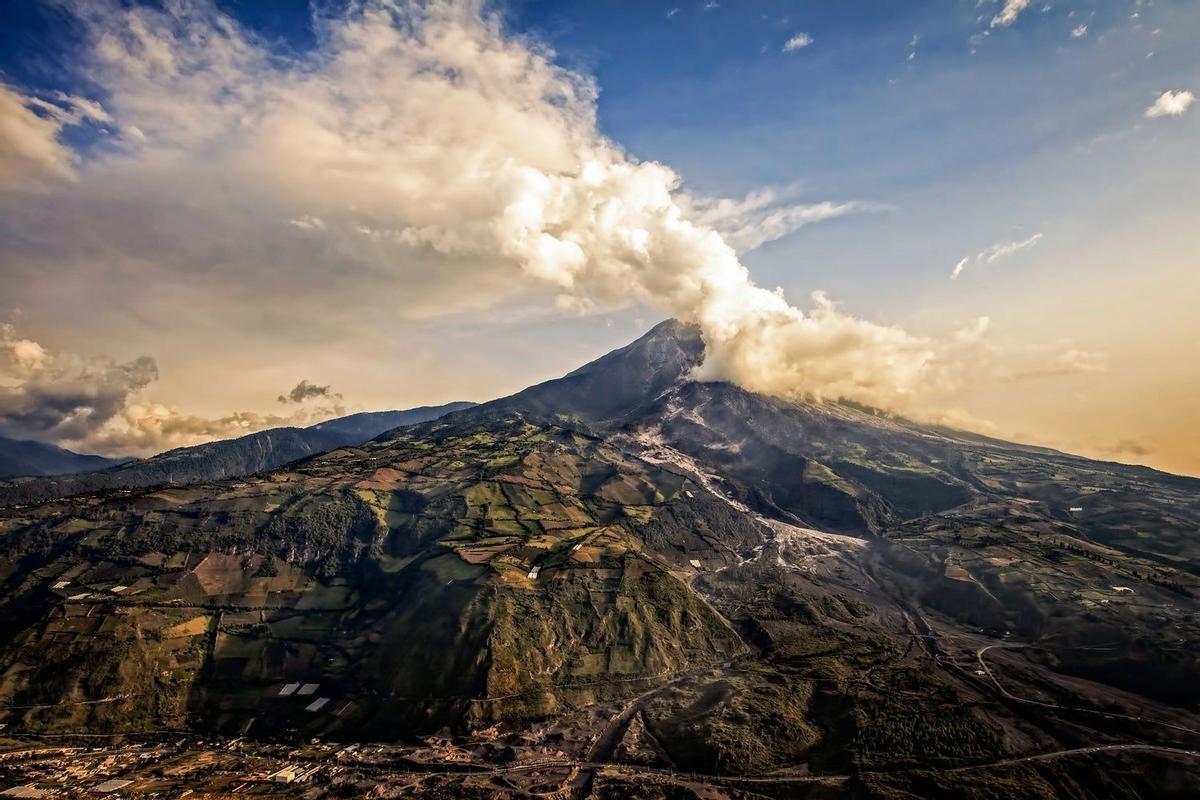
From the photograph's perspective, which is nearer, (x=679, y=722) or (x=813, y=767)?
(x=813, y=767)

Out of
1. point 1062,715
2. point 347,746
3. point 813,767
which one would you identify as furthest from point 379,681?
point 1062,715

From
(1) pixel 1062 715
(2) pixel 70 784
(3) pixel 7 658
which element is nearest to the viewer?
(2) pixel 70 784

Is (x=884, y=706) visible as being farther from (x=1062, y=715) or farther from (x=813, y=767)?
(x=1062, y=715)

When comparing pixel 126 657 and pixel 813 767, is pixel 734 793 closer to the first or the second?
pixel 813 767

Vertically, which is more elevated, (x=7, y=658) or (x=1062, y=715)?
(x=7, y=658)

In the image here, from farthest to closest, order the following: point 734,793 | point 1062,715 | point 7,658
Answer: point 7,658
point 1062,715
point 734,793

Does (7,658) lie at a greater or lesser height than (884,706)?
greater

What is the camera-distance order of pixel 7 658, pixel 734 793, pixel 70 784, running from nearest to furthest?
pixel 734 793
pixel 70 784
pixel 7 658

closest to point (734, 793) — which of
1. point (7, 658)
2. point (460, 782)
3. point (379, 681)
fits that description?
point (460, 782)

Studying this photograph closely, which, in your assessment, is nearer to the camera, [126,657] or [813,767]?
[813,767]
